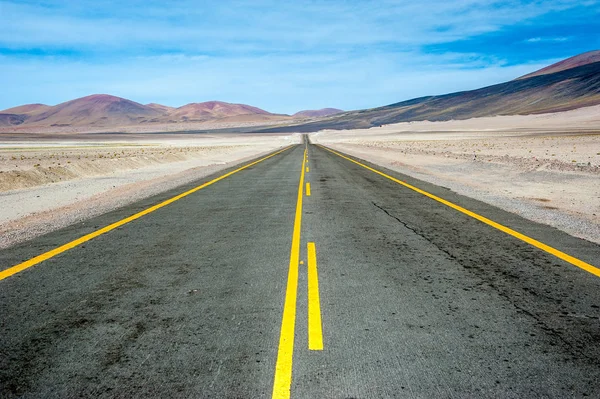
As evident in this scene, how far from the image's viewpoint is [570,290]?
4.38 metres

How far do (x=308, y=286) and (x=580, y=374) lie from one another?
8.50 feet

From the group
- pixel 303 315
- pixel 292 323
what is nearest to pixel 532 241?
pixel 303 315

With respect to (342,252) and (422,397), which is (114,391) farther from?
(342,252)

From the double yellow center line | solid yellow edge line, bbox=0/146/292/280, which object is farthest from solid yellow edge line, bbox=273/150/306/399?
solid yellow edge line, bbox=0/146/292/280

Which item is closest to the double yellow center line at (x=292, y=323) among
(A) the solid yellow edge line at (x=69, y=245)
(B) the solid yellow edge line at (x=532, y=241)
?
(B) the solid yellow edge line at (x=532, y=241)

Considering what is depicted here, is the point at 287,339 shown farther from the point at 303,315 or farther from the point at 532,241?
the point at 532,241

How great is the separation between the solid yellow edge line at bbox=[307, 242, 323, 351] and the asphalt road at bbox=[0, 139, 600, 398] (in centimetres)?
2

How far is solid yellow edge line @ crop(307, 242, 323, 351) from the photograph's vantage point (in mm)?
3336

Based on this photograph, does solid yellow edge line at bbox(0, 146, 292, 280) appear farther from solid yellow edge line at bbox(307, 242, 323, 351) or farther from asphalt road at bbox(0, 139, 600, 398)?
solid yellow edge line at bbox(307, 242, 323, 351)

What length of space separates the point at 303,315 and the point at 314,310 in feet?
0.52

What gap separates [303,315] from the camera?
151 inches

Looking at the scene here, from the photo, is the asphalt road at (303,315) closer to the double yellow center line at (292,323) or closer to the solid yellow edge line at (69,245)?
the double yellow center line at (292,323)

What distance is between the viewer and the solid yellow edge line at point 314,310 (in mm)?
3336

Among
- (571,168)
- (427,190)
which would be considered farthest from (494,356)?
(571,168)
